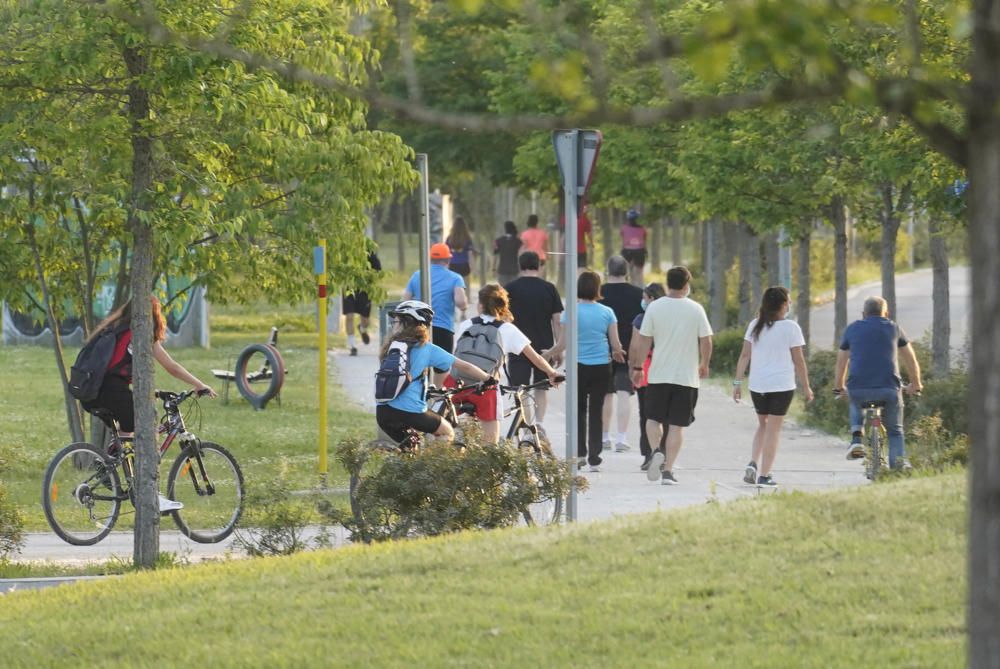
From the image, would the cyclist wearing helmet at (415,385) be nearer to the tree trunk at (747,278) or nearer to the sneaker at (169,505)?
the sneaker at (169,505)

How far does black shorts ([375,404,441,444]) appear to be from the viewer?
1120 centimetres

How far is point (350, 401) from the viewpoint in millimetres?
21188

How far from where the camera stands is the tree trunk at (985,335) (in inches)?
140

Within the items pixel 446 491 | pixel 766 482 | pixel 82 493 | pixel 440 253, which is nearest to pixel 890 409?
pixel 766 482

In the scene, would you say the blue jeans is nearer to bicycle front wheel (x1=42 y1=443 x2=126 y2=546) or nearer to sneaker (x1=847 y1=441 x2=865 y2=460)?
sneaker (x1=847 y1=441 x2=865 y2=460)

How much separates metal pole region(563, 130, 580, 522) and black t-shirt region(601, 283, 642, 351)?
17.5 ft

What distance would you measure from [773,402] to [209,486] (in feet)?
14.0

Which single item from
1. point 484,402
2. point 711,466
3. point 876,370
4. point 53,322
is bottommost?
point 711,466

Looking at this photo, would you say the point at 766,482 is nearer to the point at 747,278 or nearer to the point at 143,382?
the point at 143,382

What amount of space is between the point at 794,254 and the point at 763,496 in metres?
33.4

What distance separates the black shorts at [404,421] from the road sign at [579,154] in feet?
5.40

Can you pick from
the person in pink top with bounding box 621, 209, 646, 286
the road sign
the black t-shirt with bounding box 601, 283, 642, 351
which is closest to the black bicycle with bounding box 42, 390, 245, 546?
the road sign

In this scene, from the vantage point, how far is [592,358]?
48.5ft

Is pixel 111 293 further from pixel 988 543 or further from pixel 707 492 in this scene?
pixel 988 543
